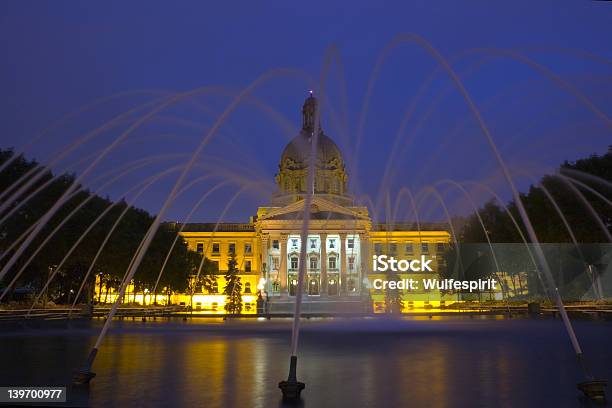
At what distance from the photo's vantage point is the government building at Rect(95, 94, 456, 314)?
10288cm

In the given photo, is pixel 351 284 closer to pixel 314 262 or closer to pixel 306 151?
pixel 314 262

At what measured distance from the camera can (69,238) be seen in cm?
5206

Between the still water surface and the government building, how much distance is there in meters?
57.3

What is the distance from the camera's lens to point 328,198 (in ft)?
398

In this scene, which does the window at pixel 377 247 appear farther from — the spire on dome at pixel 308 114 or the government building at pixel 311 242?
the spire on dome at pixel 308 114

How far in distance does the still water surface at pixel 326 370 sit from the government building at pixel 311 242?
188 feet

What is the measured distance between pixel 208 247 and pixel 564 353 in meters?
115

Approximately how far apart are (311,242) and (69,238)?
66.9 m

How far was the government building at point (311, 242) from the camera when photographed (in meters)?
103

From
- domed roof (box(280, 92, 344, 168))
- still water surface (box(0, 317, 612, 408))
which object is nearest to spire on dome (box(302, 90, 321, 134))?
domed roof (box(280, 92, 344, 168))

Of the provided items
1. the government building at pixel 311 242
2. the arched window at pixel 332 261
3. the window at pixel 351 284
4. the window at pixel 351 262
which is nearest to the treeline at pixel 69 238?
the government building at pixel 311 242

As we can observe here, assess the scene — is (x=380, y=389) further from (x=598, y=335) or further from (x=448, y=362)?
(x=598, y=335)

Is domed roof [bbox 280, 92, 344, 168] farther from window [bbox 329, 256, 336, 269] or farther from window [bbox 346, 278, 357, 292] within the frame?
window [bbox 346, 278, 357, 292]

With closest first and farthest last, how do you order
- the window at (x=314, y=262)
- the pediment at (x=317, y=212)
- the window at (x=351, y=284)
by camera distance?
the pediment at (x=317, y=212) → the window at (x=351, y=284) → the window at (x=314, y=262)
